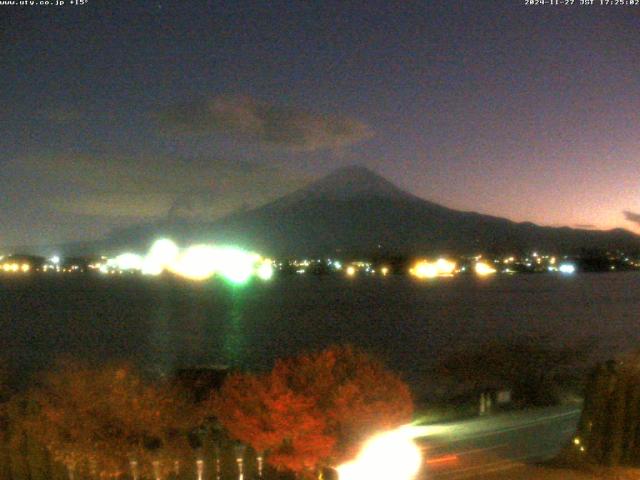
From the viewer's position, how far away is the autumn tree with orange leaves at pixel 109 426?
750 cm

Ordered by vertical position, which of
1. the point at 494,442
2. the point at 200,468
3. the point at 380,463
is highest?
the point at 200,468

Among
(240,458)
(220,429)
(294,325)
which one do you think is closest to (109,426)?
(220,429)

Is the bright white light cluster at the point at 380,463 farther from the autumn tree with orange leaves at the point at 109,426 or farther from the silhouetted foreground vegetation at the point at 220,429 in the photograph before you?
the autumn tree with orange leaves at the point at 109,426

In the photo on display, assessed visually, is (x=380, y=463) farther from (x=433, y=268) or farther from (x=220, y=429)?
(x=433, y=268)

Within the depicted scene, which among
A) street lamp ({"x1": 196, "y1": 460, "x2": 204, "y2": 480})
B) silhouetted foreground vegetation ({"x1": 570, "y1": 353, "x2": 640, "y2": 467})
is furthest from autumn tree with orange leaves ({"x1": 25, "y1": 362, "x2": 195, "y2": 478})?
silhouetted foreground vegetation ({"x1": 570, "y1": 353, "x2": 640, "y2": 467})

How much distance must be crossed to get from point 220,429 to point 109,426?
110 cm

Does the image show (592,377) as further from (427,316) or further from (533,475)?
(427,316)

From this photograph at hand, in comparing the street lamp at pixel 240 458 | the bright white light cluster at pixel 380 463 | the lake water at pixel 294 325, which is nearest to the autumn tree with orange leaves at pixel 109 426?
the street lamp at pixel 240 458

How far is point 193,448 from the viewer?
7984 mm

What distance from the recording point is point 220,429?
8367 mm

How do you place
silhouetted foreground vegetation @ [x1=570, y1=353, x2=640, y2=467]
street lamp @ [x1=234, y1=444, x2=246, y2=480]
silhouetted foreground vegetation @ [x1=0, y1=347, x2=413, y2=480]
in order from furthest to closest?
silhouetted foreground vegetation @ [x1=570, y1=353, x2=640, y2=467]
street lamp @ [x1=234, y1=444, x2=246, y2=480]
silhouetted foreground vegetation @ [x1=0, y1=347, x2=413, y2=480]

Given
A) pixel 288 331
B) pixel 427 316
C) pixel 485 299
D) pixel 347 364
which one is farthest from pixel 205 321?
pixel 347 364

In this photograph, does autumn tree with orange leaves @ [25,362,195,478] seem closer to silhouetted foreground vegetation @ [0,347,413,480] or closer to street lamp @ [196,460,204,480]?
silhouetted foreground vegetation @ [0,347,413,480]

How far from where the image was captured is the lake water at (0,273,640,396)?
39594 millimetres
